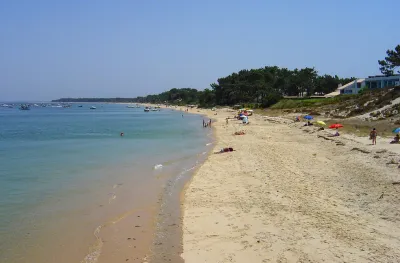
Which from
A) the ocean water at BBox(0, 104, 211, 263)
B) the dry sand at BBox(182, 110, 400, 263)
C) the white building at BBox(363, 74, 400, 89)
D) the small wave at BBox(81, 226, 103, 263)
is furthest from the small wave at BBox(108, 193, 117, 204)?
the white building at BBox(363, 74, 400, 89)

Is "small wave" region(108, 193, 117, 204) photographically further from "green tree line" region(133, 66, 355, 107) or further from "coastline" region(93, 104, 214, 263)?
"green tree line" region(133, 66, 355, 107)

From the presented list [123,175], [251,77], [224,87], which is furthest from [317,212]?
[224,87]

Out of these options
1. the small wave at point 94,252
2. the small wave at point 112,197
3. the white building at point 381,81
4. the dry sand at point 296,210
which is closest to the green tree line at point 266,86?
the white building at point 381,81

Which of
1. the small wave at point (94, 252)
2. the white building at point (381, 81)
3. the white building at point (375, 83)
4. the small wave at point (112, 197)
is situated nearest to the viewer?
the small wave at point (94, 252)

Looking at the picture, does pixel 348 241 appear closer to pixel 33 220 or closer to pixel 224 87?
pixel 33 220

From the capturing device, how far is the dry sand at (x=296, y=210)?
9805 mm

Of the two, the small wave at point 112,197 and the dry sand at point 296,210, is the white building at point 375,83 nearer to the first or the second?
the dry sand at point 296,210

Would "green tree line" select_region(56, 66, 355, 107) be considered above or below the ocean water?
above

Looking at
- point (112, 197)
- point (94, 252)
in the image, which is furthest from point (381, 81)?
point (94, 252)

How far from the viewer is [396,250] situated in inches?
365

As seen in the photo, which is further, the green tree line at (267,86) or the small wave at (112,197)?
the green tree line at (267,86)

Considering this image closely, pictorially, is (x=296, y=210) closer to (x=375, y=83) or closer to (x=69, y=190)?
(x=69, y=190)

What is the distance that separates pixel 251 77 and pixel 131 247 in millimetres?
111934

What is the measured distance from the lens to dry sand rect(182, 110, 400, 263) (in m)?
9.80
